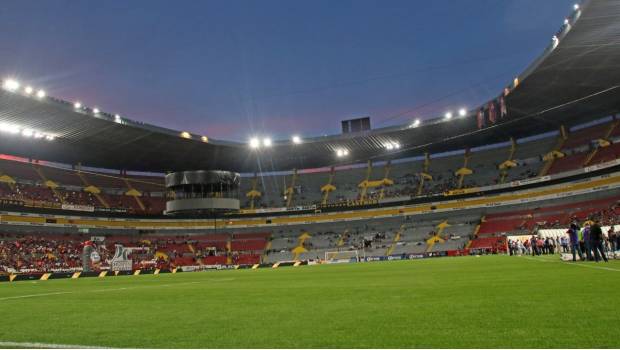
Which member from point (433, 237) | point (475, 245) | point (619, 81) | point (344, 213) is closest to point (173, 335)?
point (619, 81)

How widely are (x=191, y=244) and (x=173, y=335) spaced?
67.8 m

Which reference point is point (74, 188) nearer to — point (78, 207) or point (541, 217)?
point (78, 207)

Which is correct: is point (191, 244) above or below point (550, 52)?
below

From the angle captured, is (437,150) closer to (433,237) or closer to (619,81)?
(433,237)

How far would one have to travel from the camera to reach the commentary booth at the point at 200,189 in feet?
186

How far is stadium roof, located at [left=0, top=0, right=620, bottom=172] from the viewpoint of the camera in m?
37.1

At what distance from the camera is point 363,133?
6200 cm

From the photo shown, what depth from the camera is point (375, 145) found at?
2618 inches

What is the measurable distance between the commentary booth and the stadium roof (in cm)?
429

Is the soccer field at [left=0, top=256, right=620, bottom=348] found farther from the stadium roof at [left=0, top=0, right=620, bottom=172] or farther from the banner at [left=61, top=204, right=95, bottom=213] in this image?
the banner at [left=61, top=204, right=95, bottom=213]

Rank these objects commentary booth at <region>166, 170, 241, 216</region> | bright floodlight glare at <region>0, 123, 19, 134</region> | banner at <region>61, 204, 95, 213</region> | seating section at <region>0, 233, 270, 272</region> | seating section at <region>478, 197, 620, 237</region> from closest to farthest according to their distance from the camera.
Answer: bright floodlight glare at <region>0, 123, 19, 134</region> → seating section at <region>0, 233, 270, 272</region> → seating section at <region>478, 197, 620, 237</region> → commentary booth at <region>166, 170, 241, 216</region> → banner at <region>61, 204, 95, 213</region>

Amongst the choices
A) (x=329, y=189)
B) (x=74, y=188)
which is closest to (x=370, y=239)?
(x=329, y=189)

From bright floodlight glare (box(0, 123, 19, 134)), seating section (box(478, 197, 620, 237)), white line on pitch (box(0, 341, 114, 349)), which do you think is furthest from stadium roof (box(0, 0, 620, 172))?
white line on pitch (box(0, 341, 114, 349))

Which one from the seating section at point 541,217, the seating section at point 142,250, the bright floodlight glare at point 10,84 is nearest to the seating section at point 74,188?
the seating section at point 142,250
